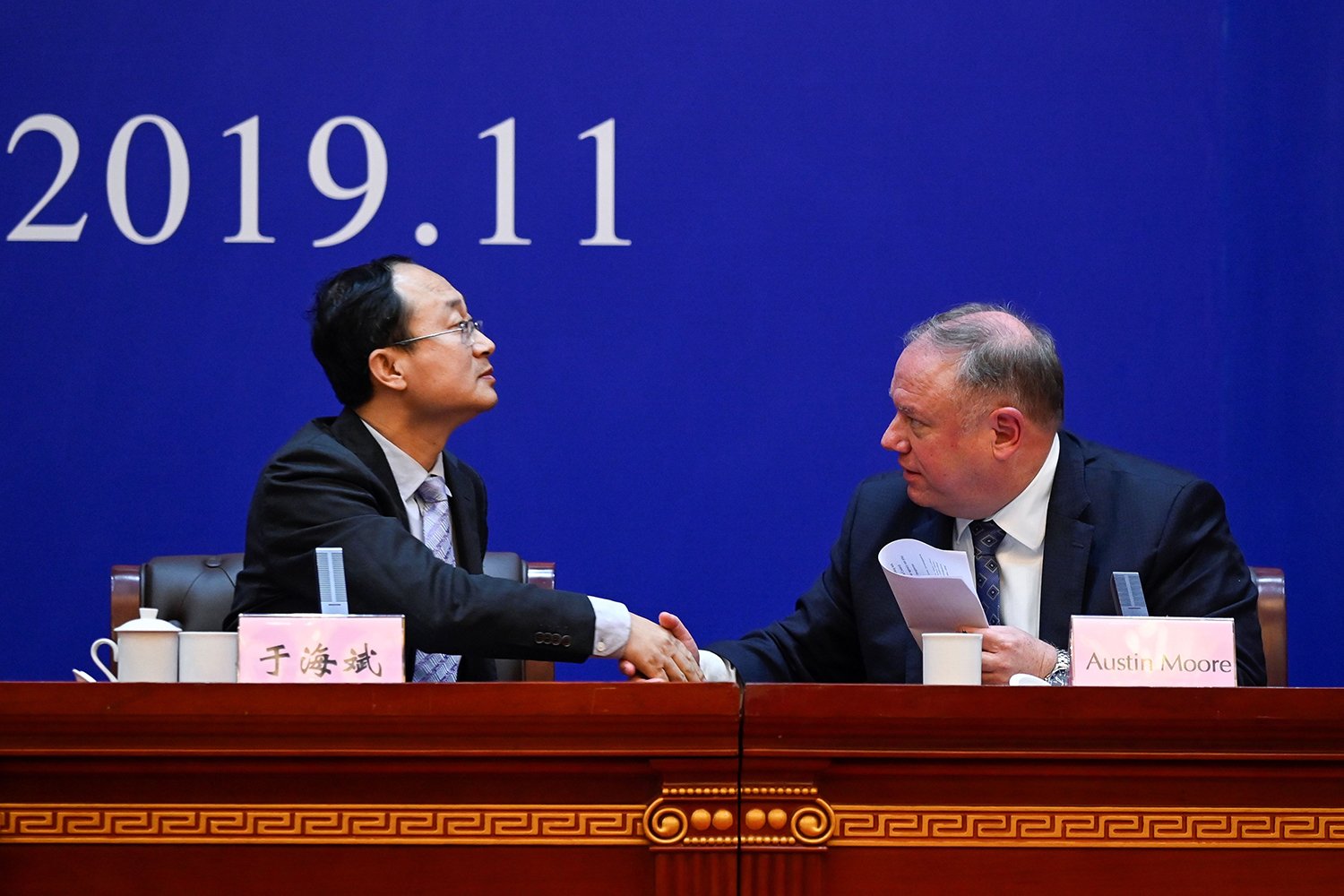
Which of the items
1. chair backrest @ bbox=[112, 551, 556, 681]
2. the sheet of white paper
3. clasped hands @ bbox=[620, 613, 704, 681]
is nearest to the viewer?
the sheet of white paper

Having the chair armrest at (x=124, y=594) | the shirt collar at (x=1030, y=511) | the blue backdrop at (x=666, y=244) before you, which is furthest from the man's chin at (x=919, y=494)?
the chair armrest at (x=124, y=594)

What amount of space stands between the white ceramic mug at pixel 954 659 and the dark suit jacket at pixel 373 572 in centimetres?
56

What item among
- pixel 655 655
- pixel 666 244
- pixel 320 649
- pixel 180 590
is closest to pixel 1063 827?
pixel 655 655

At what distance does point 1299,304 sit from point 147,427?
98.5 inches

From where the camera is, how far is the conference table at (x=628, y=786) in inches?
60.0

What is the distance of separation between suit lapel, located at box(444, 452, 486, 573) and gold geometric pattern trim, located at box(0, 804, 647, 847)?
3.15 feet

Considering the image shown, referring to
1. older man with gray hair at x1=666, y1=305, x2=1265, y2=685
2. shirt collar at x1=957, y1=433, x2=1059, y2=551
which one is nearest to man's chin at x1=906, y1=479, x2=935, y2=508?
older man with gray hair at x1=666, y1=305, x2=1265, y2=685

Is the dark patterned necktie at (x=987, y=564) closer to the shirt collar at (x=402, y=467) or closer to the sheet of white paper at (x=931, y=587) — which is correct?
the sheet of white paper at (x=931, y=587)

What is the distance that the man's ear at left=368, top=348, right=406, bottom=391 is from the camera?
2.43 metres

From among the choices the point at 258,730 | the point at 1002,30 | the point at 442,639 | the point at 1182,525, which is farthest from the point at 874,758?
the point at 1002,30

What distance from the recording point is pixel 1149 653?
1.71 meters

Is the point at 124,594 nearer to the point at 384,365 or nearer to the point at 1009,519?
the point at 384,365

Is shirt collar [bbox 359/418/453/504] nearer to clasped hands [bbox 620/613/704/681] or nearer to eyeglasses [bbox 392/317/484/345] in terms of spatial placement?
eyeglasses [bbox 392/317/484/345]

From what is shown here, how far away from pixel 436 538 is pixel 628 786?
0.97m
